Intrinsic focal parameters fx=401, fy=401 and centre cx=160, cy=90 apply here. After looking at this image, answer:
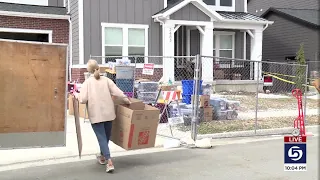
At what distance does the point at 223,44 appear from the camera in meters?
21.4

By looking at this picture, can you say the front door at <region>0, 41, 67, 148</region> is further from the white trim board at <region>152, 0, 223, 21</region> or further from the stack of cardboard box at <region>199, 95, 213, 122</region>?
the white trim board at <region>152, 0, 223, 21</region>

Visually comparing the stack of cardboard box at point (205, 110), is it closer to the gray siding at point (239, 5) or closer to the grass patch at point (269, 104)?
the grass patch at point (269, 104)

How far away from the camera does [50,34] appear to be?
17781 millimetres

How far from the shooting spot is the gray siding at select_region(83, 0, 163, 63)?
1669cm

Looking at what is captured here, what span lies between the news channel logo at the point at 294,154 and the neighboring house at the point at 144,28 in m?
10.5

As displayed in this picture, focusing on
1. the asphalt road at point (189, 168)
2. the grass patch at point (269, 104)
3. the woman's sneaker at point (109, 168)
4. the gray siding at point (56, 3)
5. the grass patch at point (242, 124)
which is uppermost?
the gray siding at point (56, 3)

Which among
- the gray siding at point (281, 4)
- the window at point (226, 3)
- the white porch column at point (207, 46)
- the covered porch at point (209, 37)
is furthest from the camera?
the gray siding at point (281, 4)

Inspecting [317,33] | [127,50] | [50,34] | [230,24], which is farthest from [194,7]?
[317,33]

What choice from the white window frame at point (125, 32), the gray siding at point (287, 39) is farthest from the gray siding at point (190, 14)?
the gray siding at point (287, 39)

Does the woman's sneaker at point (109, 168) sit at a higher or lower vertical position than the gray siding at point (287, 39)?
lower

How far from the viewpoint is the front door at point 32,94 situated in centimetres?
575

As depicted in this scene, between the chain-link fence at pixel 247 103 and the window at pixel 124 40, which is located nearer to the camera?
the chain-link fence at pixel 247 103

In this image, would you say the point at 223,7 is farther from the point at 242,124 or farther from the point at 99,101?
the point at 99,101

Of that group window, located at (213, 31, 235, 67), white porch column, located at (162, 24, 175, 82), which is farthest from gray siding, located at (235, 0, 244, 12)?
white porch column, located at (162, 24, 175, 82)
